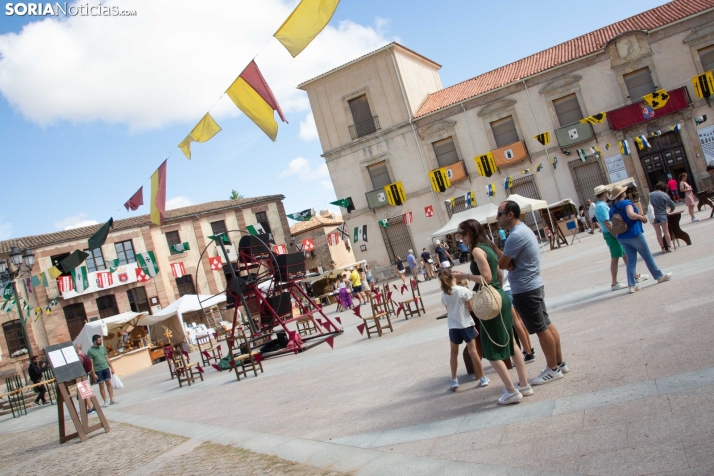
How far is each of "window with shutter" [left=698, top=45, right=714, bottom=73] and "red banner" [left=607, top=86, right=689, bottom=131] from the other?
4.71 feet

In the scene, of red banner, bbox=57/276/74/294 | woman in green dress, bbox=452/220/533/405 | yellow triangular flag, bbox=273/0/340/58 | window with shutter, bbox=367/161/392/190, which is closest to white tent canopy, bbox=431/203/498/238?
window with shutter, bbox=367/161/392/190

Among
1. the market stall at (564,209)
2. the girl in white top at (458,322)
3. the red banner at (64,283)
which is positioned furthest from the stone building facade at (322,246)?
the girl in white top at (458,322)

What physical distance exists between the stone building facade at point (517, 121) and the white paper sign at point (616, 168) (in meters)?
0.06

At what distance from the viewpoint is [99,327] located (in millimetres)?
24062

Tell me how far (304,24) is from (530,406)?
4.61 meters

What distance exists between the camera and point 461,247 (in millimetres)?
29469

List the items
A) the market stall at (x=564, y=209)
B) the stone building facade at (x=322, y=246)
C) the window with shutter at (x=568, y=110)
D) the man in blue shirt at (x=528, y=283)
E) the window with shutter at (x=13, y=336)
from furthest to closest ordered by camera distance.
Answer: the stone building facade at (x=322, y=246), the window with shutter at (x=13, y=336), the window with shutter at (x=568, y=110), the market stall at (x=564, y=209), the man in blue shirt at (x=528, y=283)

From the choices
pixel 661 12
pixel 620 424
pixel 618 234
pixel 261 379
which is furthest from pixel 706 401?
pixel 661 12

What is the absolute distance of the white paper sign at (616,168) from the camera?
28.3 m

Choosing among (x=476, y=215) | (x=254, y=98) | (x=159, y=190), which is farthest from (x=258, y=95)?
(x=476, y=215)

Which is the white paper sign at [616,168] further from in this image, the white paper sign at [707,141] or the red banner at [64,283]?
the red banner at [64,283]

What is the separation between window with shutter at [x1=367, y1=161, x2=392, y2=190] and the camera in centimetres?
3358

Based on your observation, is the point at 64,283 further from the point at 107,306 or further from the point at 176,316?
the point at 176,316

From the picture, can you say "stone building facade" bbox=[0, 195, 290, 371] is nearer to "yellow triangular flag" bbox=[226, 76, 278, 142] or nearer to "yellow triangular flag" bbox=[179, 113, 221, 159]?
"yellow triangular flag" bbox=[179, 113, 221, 159]
